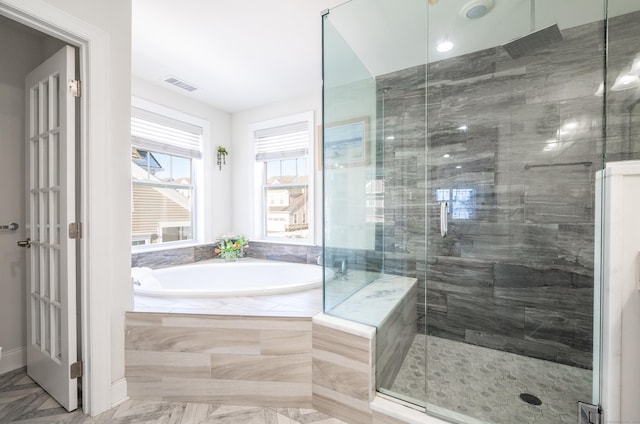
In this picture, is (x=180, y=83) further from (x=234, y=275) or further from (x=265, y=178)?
(x=234, y=275)

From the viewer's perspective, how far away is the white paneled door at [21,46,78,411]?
1.55 metres

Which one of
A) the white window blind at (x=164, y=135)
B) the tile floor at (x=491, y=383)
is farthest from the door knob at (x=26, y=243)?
the tile floor at (x=491, y=383)

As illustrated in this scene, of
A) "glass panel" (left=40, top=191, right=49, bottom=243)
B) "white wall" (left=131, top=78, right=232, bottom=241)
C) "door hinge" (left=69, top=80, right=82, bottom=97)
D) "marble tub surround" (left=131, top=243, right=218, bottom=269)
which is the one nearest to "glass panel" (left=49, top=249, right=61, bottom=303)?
"glass panel" (left=40, top=191, right=49, bottom=243)

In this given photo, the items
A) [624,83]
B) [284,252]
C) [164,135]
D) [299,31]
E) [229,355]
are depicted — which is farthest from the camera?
[284,252]

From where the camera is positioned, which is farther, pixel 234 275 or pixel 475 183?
pixel 234 275

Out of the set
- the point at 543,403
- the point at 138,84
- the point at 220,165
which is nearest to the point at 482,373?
the point at 543,403

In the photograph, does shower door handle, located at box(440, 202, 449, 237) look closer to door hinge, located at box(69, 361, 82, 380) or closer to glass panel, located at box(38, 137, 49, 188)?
door hinge, located at box(69, 361, 82, 380)

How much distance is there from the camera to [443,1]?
1840 mm

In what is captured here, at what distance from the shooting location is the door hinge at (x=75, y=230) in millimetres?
1552

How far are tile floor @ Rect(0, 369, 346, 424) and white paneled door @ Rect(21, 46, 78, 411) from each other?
0.07 m

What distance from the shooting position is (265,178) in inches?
142

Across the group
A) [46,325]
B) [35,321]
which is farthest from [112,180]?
[35,321]

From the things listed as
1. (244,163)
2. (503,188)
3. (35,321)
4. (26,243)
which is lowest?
(35,321)

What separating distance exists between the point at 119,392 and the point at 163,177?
214 centimetres
